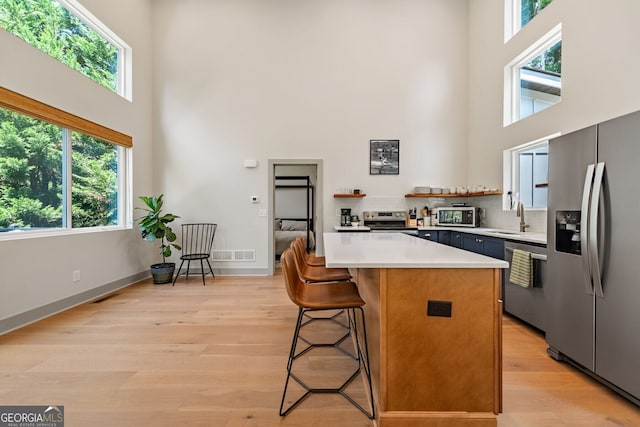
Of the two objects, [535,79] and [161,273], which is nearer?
[535,79]

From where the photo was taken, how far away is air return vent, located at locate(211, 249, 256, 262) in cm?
500

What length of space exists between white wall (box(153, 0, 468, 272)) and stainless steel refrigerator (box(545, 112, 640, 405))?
306 cm

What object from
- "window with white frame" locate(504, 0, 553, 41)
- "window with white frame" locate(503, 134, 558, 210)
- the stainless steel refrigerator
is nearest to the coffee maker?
"window with white frame" locate(503, 134, 558, 210)

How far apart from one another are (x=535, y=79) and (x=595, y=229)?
2908 mm

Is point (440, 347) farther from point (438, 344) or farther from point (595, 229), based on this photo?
point (595, 229)

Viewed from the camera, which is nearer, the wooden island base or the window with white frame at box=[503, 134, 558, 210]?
the wooden island base

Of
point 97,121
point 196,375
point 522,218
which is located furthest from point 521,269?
point 97,121

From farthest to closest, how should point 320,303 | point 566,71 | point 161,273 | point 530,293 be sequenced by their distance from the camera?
1. point 161,273
2. point 566,71
3. point 530,293
4. point 320,303

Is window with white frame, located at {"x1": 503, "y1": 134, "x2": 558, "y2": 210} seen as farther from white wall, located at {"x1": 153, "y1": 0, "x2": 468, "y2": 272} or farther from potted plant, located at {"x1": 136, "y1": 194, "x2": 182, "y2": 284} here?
potted plant, located at {"x1": 136, "y1": 194, "x2": 182, "y2": 284}

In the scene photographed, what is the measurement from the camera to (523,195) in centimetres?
390

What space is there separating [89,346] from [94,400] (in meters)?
0.88

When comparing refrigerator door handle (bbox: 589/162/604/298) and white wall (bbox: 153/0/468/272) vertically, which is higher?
white wall (bbox: 153/0/468/272)

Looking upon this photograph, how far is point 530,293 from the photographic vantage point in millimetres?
2701

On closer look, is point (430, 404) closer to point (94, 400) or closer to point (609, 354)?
point (609, 354)
